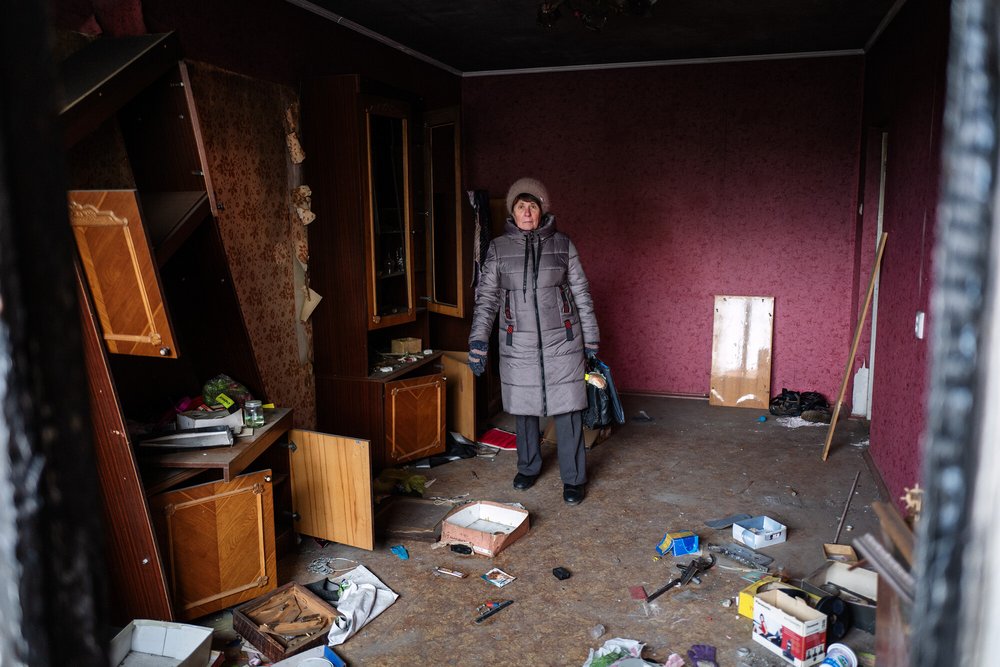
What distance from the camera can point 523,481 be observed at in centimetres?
397

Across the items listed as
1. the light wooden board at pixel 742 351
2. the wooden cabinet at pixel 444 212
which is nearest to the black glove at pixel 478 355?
the wooden cabinet at pixel 444 212

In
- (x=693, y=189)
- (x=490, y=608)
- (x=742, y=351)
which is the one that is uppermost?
(x=693, y=189)

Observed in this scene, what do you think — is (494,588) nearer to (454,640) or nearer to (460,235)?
(454,640)

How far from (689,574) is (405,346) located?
2208mm

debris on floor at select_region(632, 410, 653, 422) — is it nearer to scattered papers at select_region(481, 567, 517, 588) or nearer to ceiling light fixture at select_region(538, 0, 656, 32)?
scattered papers at select_region(481, 567, 517, 588)

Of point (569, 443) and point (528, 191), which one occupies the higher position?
point (528, 191)

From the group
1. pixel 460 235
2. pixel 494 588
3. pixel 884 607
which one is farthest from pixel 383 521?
pixel 884 607

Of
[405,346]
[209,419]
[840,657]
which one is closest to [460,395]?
[405,346]

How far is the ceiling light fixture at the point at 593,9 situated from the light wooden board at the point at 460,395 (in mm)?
2036

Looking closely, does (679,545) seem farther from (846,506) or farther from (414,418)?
(414,418)

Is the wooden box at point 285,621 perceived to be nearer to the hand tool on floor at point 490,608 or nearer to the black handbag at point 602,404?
the hand tool on floor at point 490,608

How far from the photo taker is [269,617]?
102 inches

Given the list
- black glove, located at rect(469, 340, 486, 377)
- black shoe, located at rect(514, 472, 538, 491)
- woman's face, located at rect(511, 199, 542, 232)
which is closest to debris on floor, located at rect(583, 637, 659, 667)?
black shoe, located at rect(514, 472, 538, 491)

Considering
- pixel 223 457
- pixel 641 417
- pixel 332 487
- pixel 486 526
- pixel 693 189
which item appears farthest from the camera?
pixel 693 189
